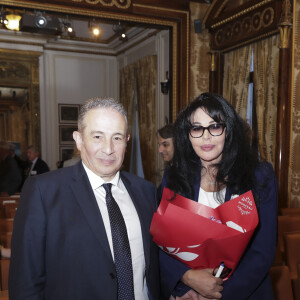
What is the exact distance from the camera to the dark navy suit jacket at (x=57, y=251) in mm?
1243

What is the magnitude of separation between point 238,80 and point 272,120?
103 cm

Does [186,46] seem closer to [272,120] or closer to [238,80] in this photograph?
[238,80]

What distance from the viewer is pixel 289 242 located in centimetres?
A: 260

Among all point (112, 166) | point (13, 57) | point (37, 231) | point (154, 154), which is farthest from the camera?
point (13, 57)

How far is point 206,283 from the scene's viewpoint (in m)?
1.38

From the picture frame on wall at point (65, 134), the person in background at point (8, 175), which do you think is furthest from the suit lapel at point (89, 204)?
the picture frame on wall at point (65, 134)

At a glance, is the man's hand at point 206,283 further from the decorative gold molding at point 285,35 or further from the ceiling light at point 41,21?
the ceiling light at point 41,21

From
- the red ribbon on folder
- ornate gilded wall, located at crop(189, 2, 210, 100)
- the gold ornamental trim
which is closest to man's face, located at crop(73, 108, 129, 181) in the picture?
the red ribbon on folder

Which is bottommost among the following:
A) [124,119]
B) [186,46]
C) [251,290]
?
[251,290]

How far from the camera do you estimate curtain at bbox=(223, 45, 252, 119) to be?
545 centimetres

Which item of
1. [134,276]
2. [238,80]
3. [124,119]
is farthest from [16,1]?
[134,276]

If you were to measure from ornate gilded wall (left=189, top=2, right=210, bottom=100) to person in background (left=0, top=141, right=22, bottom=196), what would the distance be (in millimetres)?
3251

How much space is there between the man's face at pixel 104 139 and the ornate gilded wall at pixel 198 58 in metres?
4.81

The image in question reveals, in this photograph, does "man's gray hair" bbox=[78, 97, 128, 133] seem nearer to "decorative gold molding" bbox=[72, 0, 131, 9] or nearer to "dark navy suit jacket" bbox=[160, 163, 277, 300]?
"dark navy suit jacket" bbox=[160, 163, 277, 300]
